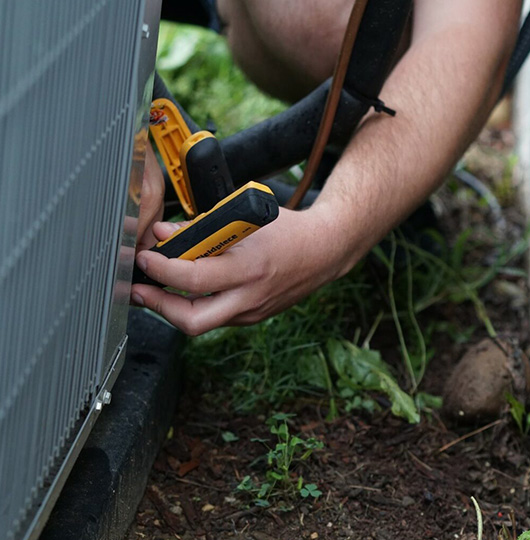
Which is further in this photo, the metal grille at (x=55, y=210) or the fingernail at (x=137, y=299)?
the fingernail at (x=137, y=299)

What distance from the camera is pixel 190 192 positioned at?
133 cm

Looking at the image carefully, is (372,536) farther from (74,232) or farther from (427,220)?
(427,220)

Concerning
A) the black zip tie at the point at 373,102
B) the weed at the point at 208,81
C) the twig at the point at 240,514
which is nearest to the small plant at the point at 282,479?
the twig at the point at 240,514

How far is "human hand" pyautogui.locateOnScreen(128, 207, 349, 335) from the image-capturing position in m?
1.13

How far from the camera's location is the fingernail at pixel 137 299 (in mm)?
1216

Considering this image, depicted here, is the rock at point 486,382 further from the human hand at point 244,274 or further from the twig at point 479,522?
the human hand at point 244,274

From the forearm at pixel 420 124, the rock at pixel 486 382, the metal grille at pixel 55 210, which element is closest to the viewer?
the metal grille at pixel 55 210

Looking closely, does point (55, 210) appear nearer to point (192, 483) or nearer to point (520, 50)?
point (192, 483)

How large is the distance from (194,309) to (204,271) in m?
0.08

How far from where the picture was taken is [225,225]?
108 centimetres

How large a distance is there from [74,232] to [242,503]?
67 cm

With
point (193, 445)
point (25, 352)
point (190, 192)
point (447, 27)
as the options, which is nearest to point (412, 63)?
point (447, 27)

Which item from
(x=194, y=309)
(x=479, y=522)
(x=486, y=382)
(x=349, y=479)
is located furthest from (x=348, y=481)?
(x=194, y=309)

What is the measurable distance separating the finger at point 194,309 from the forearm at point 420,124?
238mm
